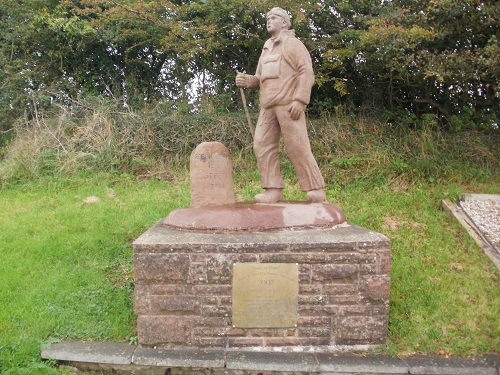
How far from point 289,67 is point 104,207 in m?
3.45

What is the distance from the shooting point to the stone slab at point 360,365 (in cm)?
292

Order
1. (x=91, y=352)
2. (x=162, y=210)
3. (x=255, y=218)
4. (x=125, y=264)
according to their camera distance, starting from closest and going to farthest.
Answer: (x=91, y=352), (x=255, y=218), (x=125, y=264), (x=162, y=210)

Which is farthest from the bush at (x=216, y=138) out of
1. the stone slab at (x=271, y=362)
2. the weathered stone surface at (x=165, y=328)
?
the weathered stone surface at (x=165, y=328)

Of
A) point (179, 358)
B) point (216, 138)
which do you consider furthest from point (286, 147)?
point (216, 138)

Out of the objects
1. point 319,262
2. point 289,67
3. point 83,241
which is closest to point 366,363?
point 319,262

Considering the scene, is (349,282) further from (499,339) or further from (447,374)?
(499,339)

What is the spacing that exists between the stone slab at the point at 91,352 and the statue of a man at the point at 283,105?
166 centimetres

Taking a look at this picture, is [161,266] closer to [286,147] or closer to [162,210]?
[286,147]

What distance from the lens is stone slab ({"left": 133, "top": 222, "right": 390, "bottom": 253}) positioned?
122 inches

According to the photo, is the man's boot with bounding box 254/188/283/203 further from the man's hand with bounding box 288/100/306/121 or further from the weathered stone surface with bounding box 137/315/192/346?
the weathered stone surface with bounding box 137/315/192/346

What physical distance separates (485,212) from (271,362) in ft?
12.5

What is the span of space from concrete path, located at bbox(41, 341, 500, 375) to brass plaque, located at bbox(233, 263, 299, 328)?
0.23m

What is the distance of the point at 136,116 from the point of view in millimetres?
8008

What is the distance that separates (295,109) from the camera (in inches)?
141
